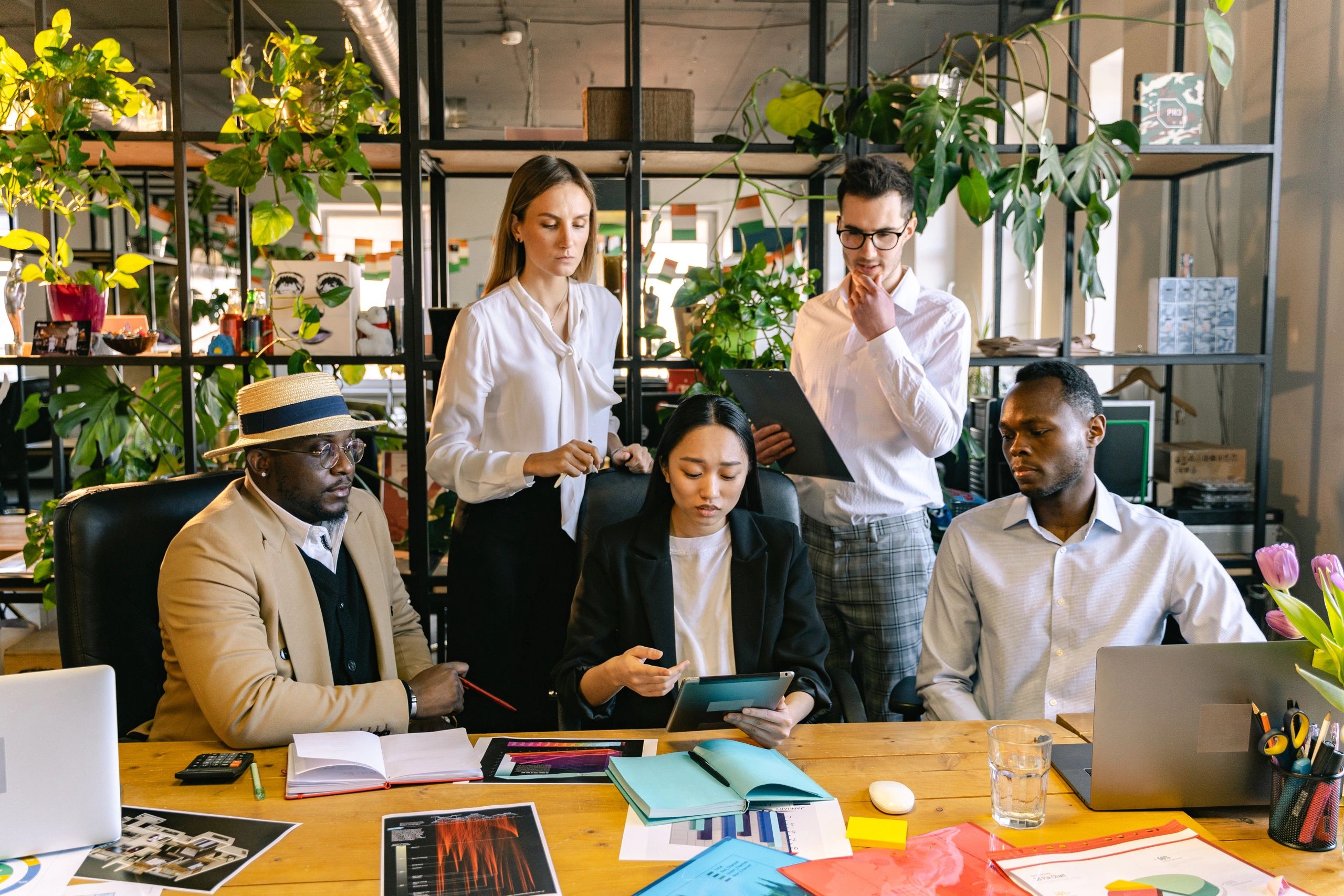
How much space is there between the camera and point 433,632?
4.90m

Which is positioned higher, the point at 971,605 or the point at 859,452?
the point at 859,452

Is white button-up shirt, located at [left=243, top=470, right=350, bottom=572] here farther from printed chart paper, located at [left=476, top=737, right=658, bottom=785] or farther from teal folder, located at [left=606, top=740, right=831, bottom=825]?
teal folder, located at [left=606, top=740, right=831, bottom=825]

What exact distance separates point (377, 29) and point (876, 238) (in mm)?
4552

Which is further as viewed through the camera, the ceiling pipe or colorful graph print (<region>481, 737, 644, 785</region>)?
the ceiling pipe

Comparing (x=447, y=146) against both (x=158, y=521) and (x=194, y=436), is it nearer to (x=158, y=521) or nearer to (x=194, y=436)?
(x=194, y=436)

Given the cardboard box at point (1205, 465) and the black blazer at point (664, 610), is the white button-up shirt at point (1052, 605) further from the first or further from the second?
the cardboard box at point (1205, 465)

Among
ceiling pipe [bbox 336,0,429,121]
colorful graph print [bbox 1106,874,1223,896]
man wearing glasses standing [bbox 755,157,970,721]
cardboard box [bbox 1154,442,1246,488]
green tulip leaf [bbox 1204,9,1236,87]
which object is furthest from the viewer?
ceiling pipe [bbox 336,0,429,121]

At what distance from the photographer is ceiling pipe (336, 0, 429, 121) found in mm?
5535

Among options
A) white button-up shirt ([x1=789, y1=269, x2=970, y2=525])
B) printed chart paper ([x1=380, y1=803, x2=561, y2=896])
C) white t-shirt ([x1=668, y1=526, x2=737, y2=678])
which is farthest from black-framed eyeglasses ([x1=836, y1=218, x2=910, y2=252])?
printed chart paper ([x1=380, y1=803, x2=561, y2=896])

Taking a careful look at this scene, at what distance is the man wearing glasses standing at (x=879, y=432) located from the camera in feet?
7.40

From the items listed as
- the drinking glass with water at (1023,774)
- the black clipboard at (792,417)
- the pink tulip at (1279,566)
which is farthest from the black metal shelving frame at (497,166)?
the pink tulip at (1279,566)

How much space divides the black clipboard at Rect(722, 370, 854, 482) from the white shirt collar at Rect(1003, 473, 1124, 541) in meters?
0.37

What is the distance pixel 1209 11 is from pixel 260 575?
251 centimetres

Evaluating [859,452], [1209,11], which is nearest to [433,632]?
[859,452]
